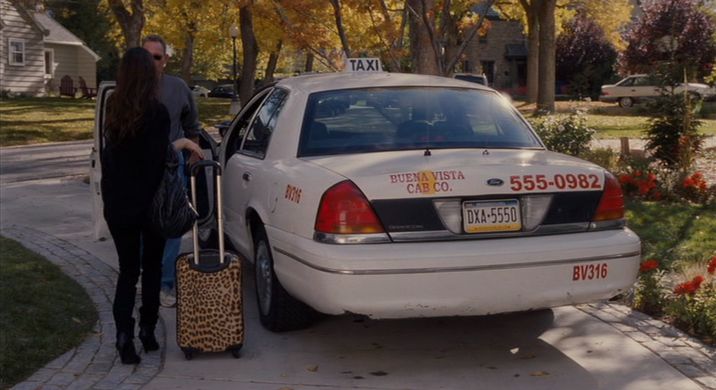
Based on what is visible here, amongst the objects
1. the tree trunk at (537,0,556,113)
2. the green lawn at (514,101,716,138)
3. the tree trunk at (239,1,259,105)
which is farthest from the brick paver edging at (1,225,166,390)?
the tree trunk at (537,0,556,113)

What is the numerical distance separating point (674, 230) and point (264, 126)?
15.6ft

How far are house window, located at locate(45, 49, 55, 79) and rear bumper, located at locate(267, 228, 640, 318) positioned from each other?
49739mm

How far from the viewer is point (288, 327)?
21.1ft

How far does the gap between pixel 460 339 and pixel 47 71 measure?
1969 inches

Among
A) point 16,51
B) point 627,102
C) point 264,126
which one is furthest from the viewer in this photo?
point 16,51

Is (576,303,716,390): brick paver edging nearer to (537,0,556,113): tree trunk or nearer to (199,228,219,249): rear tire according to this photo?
(199,228,219,249): rear tire

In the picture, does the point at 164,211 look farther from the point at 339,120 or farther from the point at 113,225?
the point at 339,120

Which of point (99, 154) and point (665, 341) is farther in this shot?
point (99, 154)

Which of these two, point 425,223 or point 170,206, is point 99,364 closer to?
point 170,206

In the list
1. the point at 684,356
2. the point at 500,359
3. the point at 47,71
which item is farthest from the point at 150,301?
the point at 47,71

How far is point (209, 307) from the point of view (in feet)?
18.9

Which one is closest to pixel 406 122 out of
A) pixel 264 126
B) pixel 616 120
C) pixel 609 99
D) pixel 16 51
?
pixel 264 126

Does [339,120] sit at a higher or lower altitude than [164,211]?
higher

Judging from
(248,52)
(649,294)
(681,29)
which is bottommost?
(649,294)
